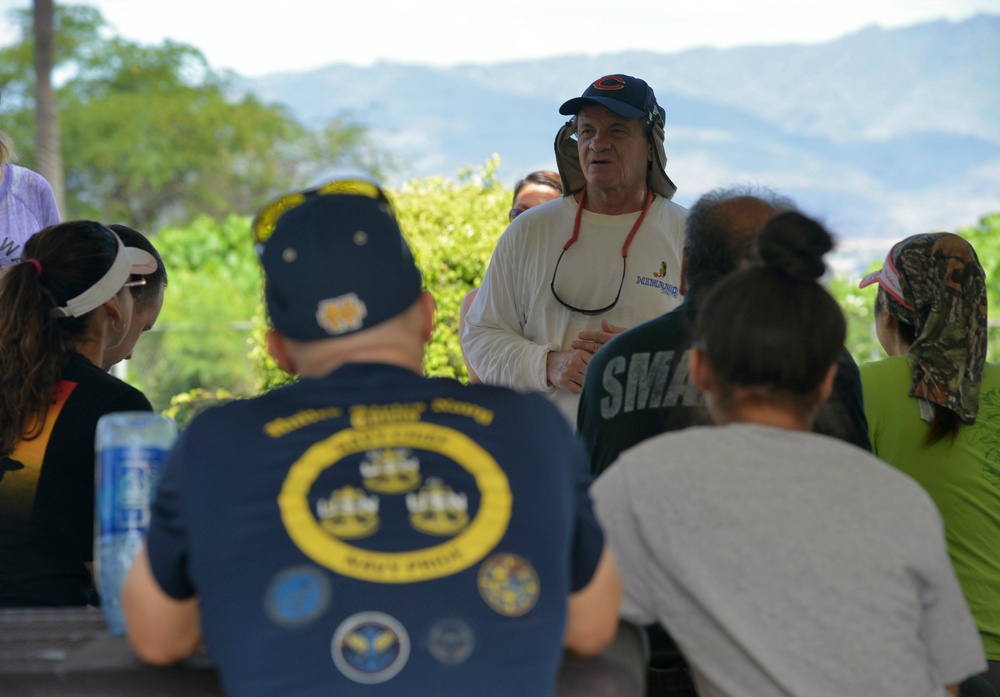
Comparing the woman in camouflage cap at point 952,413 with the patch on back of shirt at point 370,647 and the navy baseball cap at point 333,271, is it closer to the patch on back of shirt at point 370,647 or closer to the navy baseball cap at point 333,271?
the navy baseball cap at point 333,271

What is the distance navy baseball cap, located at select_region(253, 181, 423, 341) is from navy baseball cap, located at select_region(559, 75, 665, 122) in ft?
7.18

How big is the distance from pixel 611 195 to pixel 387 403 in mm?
2313

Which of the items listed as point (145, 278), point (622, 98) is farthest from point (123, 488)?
point (622, 98)

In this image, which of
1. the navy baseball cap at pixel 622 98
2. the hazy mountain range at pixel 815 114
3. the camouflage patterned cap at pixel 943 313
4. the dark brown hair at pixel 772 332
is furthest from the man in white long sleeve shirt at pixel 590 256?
the hazy mountain range at pixel 815 114

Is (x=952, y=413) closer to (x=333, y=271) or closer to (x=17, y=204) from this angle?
(x=333, y=271)

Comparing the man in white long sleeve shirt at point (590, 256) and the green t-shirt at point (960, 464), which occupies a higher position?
the man in white long sleeve shirt at point (590, 256)

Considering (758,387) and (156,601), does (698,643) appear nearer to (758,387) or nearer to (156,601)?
(758,387)

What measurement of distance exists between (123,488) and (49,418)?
1.85 ft

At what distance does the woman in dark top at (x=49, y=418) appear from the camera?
2219 mm

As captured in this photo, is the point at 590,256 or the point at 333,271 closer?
the point at 333,271

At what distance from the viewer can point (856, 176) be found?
184 ft

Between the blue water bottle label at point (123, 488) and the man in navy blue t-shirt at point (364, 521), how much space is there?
0.29 meters

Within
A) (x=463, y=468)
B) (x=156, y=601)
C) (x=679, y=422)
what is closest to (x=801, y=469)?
(x=463, y=468)

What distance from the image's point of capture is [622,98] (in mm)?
3672
